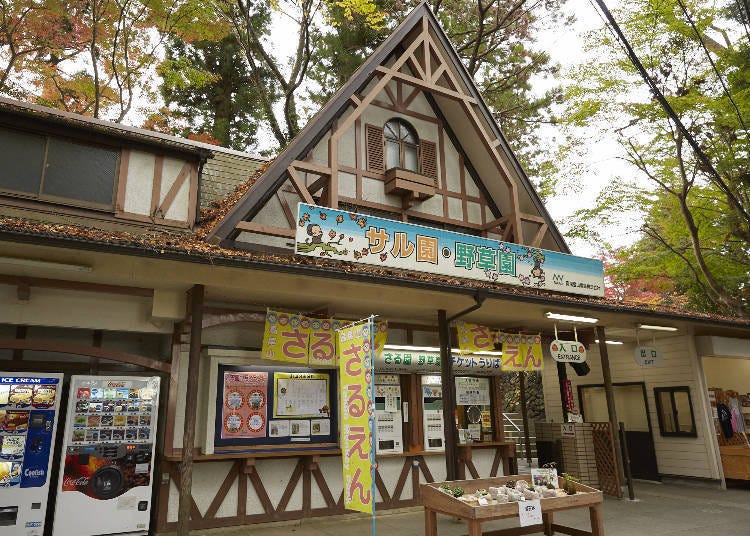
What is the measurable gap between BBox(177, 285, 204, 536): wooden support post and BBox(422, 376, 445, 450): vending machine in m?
4.69

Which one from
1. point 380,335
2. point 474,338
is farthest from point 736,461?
point 380,335

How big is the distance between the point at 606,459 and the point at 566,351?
9.25 feet

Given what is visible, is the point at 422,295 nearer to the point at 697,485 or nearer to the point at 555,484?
the point at 555,484

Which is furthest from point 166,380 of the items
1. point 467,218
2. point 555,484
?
point 467,218

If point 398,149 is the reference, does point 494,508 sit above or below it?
below

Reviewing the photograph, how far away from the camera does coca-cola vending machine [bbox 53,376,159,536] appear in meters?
6.53

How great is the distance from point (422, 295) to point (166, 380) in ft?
14.2

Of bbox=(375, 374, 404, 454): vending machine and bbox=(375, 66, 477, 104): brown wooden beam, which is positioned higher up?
bbox=(375, 66, 477, 104): brown wooden beam

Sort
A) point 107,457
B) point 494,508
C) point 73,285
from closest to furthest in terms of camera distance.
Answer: point 494,508, point 107,457, point 73,285

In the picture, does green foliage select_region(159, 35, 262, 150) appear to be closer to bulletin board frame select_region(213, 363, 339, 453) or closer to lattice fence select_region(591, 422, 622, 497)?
bulletin board frame select_region(213, 363, 339, 453)

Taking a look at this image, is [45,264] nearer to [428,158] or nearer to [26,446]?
[26,446]

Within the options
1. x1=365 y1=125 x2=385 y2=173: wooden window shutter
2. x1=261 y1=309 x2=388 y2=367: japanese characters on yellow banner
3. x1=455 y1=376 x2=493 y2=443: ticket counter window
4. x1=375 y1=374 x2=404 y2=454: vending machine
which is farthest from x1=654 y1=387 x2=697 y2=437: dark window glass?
x1=261 y1=309 x2=388 y2=367: japanese characters on yellow banner

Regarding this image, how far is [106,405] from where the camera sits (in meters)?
6.90

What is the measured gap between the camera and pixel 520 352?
33.1 ft
